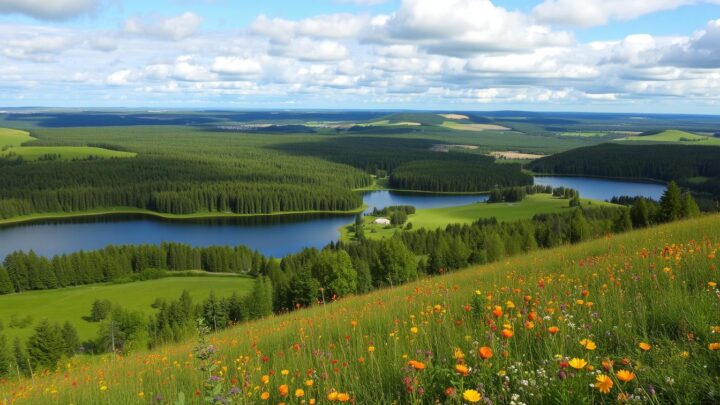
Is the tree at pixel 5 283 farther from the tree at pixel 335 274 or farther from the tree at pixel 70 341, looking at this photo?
the tree at pixel 335 274

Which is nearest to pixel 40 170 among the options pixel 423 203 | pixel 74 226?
pixel 74 226

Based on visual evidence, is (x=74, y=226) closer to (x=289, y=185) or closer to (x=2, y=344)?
(x=289, y=185)

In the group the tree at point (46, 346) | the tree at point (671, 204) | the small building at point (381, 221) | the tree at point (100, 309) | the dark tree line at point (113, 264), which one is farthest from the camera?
the small building at point (381, 221)

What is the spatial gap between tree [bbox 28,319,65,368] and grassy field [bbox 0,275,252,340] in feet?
32.8

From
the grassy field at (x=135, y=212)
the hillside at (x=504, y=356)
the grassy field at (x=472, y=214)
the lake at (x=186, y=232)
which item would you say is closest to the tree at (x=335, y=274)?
the hillside at (x=504, y=356)

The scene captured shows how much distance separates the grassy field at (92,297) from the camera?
50.7 m

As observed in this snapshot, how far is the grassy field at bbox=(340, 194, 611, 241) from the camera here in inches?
3979

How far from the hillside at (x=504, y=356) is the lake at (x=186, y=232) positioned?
81.9 meters

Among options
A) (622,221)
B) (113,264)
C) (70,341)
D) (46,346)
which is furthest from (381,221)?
(46,346)

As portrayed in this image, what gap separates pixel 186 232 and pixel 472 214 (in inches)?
2630

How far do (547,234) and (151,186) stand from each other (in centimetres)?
13861

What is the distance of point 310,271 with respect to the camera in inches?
1689

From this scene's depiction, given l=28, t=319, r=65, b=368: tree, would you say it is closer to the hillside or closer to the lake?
the hillside

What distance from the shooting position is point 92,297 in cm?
5838
